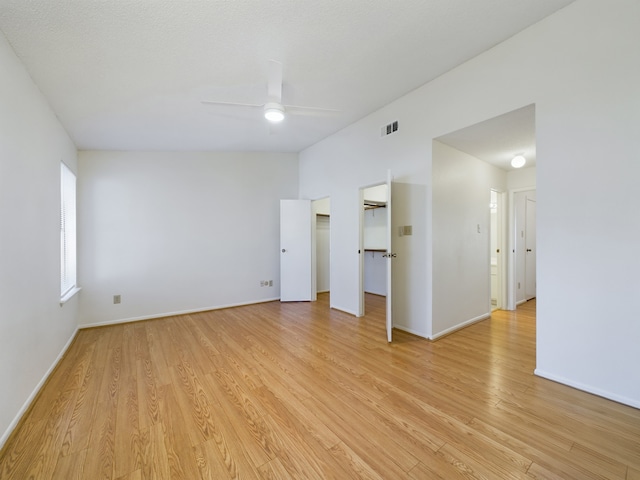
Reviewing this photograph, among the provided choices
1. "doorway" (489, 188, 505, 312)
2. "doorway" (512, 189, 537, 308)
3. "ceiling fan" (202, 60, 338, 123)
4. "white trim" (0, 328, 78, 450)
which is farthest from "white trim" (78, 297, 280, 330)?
"doorway" (512, 189, 537, 308)

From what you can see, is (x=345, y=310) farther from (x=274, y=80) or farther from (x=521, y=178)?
(x=521, y=178)

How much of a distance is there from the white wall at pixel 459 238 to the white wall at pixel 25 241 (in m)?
3.70

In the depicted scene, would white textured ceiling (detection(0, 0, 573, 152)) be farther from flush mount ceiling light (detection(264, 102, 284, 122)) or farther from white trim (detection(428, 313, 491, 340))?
white trim (detection(428, 313, 491, 340))

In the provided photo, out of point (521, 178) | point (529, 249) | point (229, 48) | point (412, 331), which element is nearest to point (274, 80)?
point (229, 48)

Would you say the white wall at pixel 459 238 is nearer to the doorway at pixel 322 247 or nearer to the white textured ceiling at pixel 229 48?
the white textured ceiling at pixel 229 48

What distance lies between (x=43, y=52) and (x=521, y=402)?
4.52 m

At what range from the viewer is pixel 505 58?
95.5 inches

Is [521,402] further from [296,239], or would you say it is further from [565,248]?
[296,239]

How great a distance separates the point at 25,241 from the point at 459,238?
172 inches

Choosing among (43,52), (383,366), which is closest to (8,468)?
(383,366)

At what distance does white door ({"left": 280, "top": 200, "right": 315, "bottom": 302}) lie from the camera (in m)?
5.18

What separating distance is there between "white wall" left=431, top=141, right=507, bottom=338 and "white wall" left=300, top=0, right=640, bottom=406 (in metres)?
0.74

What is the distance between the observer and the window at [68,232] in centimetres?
343

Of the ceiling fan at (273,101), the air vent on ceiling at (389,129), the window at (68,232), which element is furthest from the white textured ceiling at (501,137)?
the window at (68,232)
